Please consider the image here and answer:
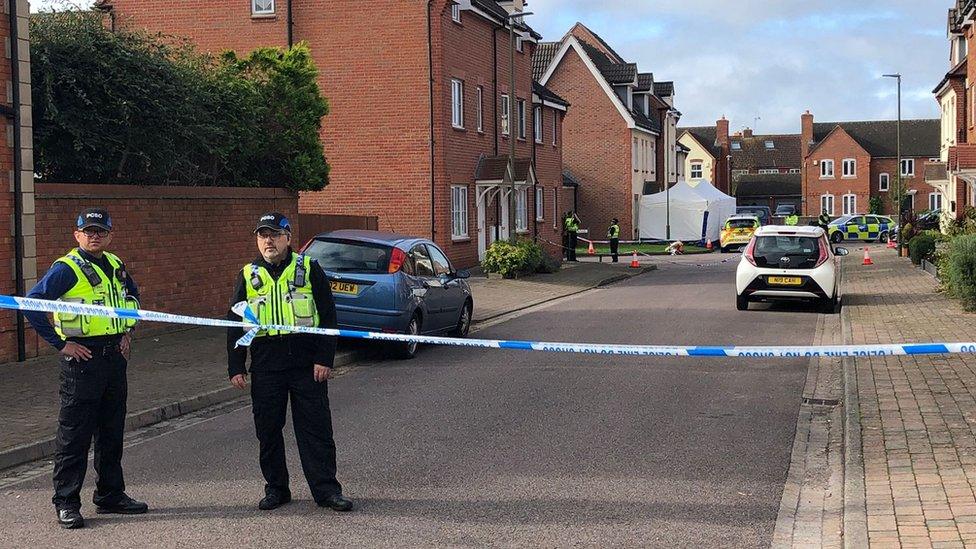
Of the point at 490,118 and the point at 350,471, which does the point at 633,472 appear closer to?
the point at 350,471

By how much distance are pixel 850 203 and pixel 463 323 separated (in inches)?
2973

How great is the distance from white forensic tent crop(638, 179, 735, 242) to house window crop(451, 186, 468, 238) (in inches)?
963

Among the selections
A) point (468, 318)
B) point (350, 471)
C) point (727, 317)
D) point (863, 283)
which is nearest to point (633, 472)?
point (350, 471)

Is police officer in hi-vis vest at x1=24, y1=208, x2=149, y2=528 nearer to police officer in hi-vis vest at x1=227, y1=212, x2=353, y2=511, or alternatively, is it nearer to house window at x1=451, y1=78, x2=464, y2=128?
police officer in hi-vis vest at x1=227, y1=212, x2=353, y2=511

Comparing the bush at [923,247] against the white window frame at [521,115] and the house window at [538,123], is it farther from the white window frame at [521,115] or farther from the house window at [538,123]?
the house window at [538,123]

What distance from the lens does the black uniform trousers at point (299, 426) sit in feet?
21.0

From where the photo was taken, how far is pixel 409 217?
2792 cm

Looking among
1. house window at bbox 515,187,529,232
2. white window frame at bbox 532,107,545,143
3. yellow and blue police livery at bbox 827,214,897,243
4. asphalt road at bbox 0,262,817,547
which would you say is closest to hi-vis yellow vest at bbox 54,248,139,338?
asphalt road at bbox 0,262,817,547

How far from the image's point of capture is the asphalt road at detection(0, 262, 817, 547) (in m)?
5.96

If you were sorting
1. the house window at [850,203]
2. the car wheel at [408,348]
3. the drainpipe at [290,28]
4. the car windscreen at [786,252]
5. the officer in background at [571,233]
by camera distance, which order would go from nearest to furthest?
the car wheel at [408,348], the car windscreen at [786,252], the drainpipe at [290,28], the officer in background at [571,233], the house window at [850,203]

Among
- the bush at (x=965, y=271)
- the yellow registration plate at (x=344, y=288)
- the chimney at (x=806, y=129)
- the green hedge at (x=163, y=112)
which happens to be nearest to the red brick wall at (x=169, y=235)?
the green hedge at (x=163, y=112)

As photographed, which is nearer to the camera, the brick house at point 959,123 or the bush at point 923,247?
the brick house at point 959,123

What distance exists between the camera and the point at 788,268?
1888cm

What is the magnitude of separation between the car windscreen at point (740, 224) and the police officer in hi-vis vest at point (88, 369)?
41156 mm
